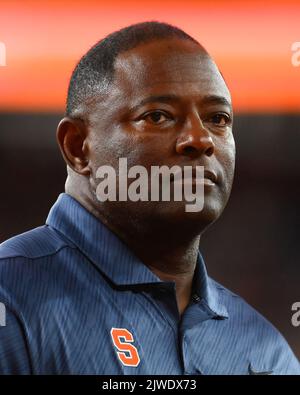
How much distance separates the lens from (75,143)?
3.46ft

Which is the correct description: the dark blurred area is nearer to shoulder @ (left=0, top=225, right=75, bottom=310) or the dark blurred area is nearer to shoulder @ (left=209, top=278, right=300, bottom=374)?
shoulder @ (left=209, top=278, right=300, bottom=374)

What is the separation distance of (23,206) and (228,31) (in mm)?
688

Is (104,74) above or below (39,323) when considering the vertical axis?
above

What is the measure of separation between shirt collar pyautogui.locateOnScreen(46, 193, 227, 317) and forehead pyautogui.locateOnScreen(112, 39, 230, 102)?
0.17m

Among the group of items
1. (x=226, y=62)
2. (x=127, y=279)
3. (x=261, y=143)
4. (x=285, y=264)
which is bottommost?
(x=285, y=264)

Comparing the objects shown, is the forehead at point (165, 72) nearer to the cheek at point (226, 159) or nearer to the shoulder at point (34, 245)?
the cheek at point (226, 159)

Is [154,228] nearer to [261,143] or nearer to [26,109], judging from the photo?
[26,109]

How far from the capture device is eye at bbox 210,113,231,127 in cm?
101

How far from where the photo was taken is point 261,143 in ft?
6.81

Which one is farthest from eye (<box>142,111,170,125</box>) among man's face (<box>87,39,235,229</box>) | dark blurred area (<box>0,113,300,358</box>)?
dark blurred area (<box>0,113,300,358</box>)

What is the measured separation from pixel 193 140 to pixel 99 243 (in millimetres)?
192

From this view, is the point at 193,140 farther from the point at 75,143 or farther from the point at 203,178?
the point at 75,143

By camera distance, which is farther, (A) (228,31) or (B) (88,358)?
(A) (228,31)

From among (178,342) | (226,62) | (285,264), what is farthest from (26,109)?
(178,342)
